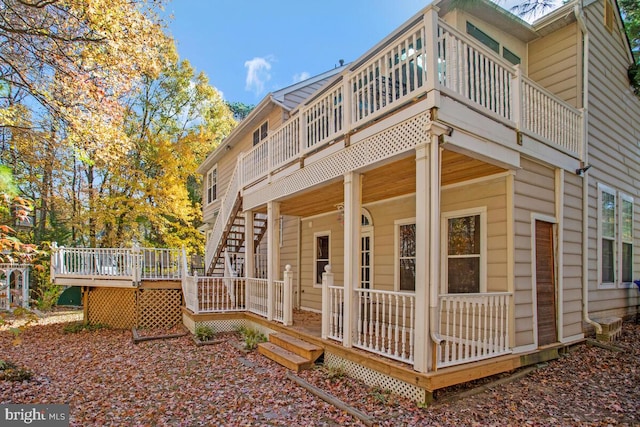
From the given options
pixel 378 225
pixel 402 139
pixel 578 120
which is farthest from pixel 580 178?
pixel 402 139

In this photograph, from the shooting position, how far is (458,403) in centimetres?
433

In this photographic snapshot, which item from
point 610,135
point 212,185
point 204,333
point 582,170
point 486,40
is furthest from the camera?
point 212,185

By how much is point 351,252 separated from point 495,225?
91.3 inches

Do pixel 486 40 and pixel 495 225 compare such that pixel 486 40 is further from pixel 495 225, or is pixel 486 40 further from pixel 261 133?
Answer: pixel 261 133

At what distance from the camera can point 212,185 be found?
18.5m

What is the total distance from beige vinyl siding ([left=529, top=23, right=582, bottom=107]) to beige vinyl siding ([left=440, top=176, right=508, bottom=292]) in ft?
9.99

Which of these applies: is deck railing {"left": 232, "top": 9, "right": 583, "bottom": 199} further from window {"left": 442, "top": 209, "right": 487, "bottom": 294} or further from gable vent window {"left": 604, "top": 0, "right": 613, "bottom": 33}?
gable vent window {"left": 604, "top": 0, "right": 613, "bottom": 33}

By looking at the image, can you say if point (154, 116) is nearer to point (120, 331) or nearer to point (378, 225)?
point (120, 331)

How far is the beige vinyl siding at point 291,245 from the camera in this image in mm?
11267

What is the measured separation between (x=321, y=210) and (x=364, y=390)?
564 cm

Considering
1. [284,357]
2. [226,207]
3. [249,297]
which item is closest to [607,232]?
[284,357]

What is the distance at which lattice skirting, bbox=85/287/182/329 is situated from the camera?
10383 millimetres

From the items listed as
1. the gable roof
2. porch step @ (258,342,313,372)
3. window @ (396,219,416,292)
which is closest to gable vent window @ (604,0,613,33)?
window @ (396,219,416,292)

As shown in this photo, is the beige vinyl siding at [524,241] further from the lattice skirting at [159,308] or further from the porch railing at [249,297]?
the lattice skirting at [159,308]
